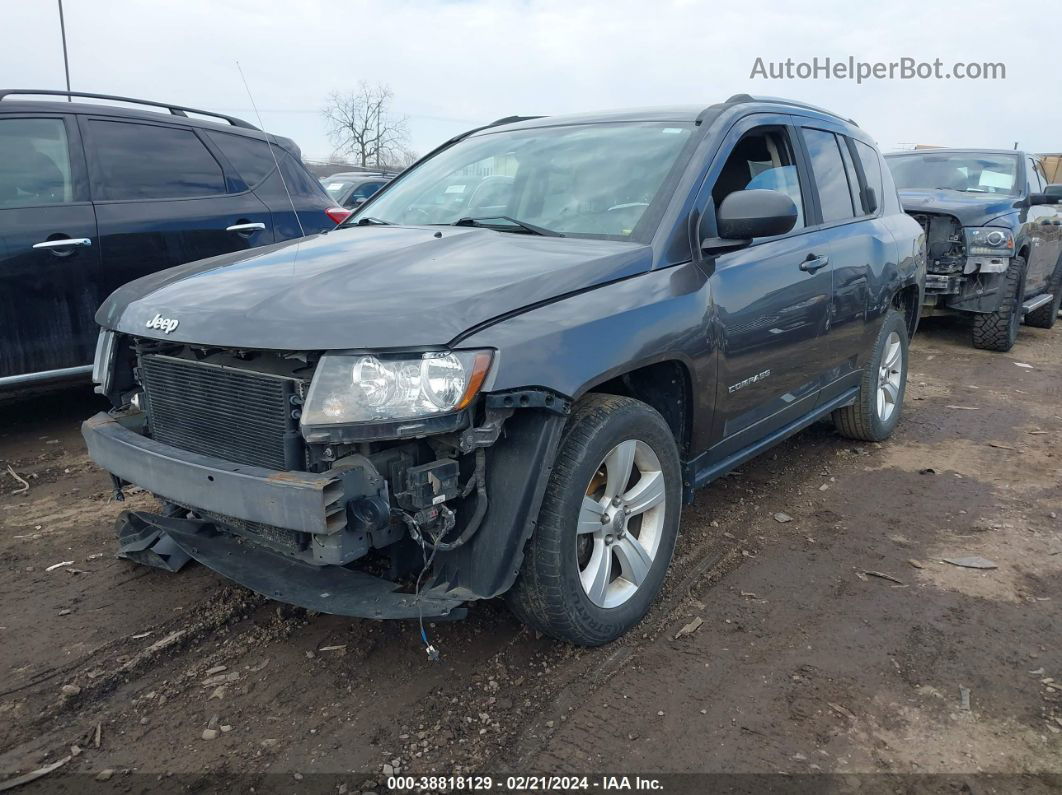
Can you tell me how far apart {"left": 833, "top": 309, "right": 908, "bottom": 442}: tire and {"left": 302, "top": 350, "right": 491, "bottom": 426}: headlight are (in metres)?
3.30

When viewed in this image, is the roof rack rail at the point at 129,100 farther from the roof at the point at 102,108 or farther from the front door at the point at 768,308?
the front door at the point at 768,308

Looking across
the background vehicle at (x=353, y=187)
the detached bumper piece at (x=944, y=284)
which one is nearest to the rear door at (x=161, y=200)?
the detached bumper piece at (x=944, y=284)

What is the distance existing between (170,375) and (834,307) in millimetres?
3049

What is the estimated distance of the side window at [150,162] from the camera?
492 cm

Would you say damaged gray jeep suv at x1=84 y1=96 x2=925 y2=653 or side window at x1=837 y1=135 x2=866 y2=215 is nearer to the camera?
damaged gray jeep suv at x1=84 y1=96 x2=925 y2=653

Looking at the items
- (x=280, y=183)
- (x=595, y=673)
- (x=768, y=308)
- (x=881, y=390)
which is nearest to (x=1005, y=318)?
(x=881, y=390)

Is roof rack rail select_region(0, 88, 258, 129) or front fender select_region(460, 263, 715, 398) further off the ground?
roof rack rail select_region(0, 88, 258, 129)

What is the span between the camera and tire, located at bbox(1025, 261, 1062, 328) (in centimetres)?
976

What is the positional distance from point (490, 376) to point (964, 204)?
7535 millimetres

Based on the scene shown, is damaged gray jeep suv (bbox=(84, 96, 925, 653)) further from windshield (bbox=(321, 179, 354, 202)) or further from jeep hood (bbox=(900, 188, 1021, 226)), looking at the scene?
windshield (bbox=(321, 179, 354, 202))

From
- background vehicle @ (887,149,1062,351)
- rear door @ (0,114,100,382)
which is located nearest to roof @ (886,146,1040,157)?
background vehicle @ (887,149,1062,351)

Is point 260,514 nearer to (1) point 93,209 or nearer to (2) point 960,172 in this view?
(1) point 93,209

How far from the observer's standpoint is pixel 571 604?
8.28ft

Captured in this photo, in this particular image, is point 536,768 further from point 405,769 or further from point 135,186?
point 135,186
